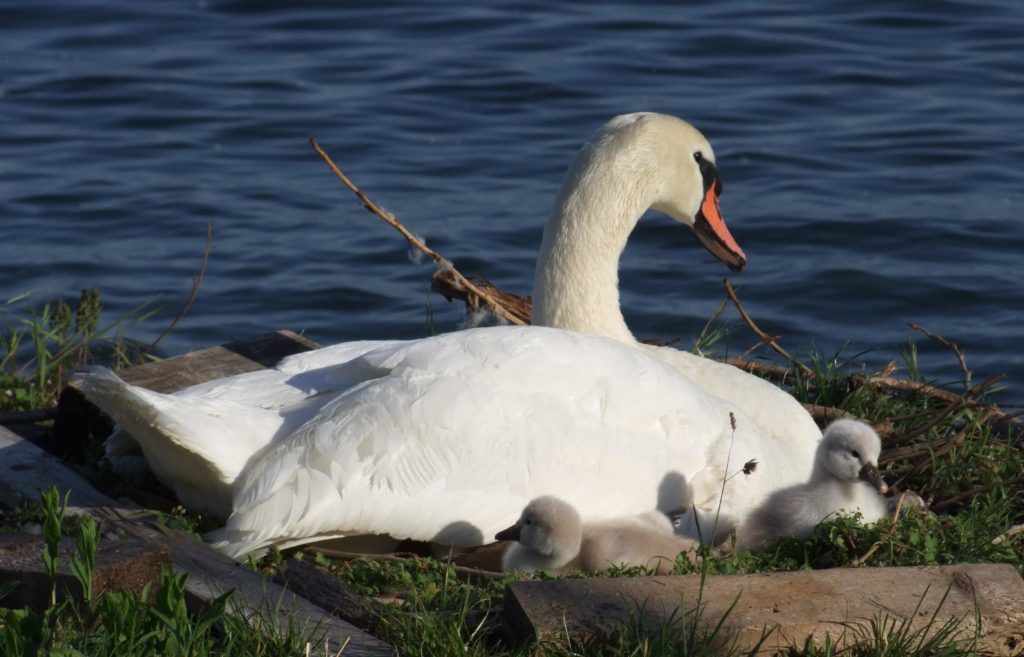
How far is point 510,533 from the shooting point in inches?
179

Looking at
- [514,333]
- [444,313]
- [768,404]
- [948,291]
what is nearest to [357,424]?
[514,333]

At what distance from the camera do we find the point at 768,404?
5.53m

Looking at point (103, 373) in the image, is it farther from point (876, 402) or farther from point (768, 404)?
point (876, 402)

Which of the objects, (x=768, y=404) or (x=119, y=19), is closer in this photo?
(x=768, y=404)

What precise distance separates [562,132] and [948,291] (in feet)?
13.0

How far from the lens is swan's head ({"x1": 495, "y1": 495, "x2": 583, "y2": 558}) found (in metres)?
4.44

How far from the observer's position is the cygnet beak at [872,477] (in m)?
4.98

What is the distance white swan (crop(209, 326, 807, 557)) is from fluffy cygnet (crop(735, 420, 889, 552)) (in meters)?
0.09

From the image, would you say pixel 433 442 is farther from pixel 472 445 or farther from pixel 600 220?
pixel 600 220

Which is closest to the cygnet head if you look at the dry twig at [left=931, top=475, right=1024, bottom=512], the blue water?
the dry twig at [left=931, top=475, right=1024, bottom=512]

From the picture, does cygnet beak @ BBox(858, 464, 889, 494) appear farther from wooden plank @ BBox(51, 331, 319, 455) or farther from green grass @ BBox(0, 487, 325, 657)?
wooden plank @ BBox(51, 331, 319, 455)

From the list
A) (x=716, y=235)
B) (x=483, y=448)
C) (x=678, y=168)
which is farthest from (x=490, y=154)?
(x=483, y=448)

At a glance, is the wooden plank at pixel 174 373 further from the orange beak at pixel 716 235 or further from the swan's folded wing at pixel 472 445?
the orange beak at pixel 716 235

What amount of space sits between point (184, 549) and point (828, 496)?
6.44ft
